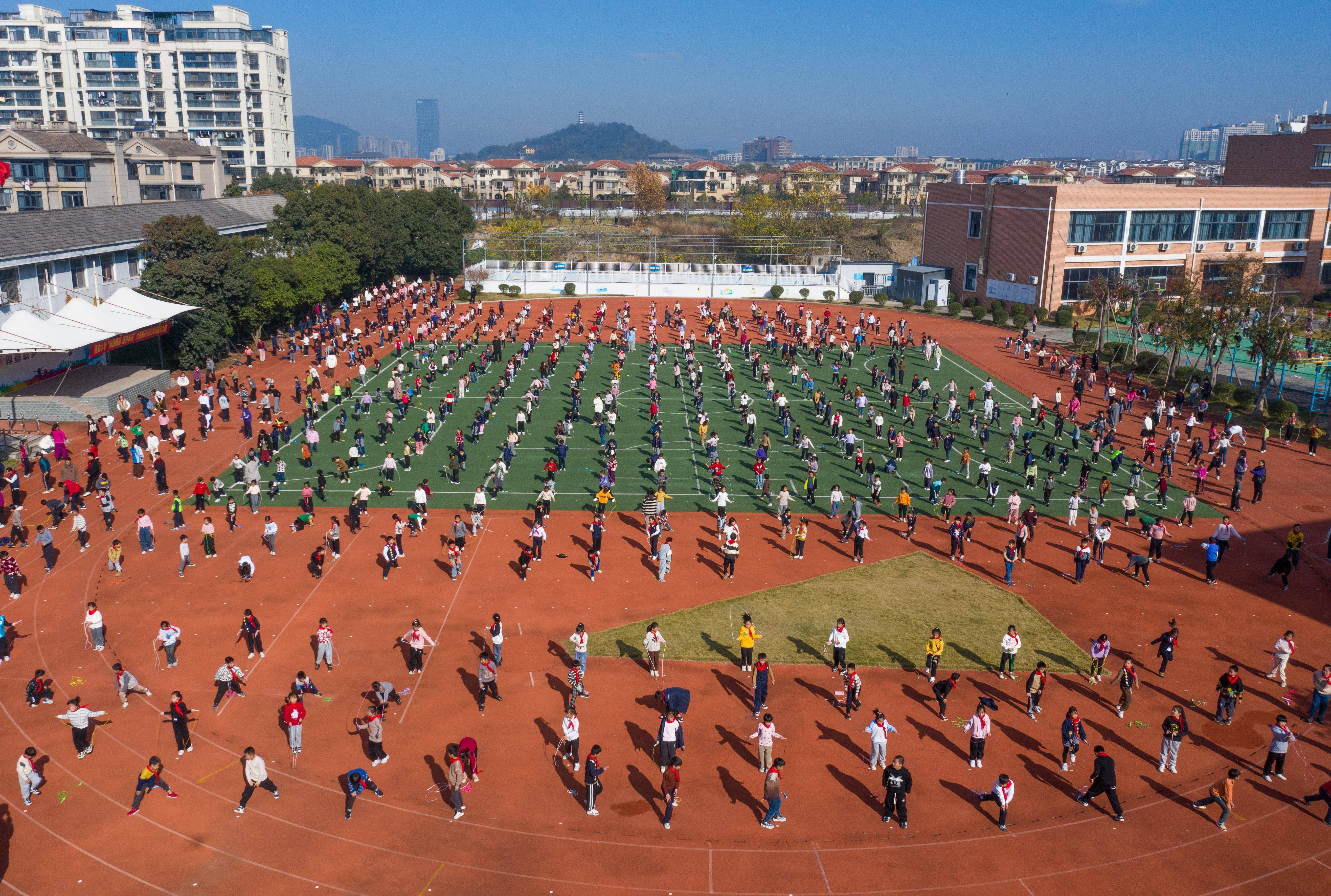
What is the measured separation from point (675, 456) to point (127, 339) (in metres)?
25.0

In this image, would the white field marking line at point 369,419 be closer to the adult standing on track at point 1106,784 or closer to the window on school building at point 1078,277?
the adult standing on track at point 1106,784

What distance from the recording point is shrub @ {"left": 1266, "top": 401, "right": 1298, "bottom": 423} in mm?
41250

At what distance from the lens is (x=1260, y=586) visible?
25.5 m

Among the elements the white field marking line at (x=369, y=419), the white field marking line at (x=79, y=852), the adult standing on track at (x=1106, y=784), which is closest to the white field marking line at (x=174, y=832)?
the white field marking line at (x=79, y=852)

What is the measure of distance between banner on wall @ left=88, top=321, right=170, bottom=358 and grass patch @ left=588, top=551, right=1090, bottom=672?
29.7m

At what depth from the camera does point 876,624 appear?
75.6ft

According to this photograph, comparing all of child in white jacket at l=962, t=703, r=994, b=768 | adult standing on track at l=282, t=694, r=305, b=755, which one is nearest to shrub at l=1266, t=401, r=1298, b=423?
child in white jacket at l=962, t=703, r=994, b=768

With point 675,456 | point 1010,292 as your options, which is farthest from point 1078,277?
point 675,456

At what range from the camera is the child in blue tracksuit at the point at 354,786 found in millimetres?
15250

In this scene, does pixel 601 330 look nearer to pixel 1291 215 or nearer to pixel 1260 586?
pixel 1260 586

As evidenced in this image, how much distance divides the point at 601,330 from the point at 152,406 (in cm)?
2736

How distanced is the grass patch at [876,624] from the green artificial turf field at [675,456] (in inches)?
235

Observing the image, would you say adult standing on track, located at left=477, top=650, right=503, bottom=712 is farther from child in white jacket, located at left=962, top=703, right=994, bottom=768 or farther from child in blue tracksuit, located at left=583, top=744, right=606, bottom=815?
child in white jacket, located at left=962, top=703, right=994, bottom=768

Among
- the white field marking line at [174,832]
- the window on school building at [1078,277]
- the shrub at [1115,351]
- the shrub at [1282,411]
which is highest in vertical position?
the window on school building at [1078,277]
